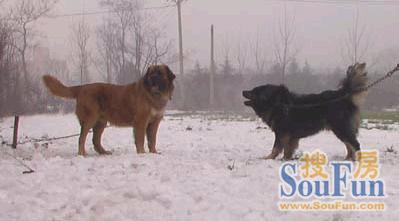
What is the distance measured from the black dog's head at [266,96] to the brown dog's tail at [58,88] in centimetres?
307

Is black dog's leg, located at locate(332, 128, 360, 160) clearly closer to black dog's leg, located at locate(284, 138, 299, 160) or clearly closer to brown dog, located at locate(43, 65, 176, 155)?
black dog's leg, located at locate(284, 138, 299, 160)

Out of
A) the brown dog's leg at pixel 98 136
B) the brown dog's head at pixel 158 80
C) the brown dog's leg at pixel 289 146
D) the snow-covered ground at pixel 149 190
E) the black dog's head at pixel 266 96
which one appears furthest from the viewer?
the brown dog's leg at pixel 98 136

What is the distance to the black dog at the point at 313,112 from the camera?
23.0 feet

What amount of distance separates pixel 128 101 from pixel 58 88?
1.24 meters

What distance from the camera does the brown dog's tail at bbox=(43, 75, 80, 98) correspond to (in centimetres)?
754

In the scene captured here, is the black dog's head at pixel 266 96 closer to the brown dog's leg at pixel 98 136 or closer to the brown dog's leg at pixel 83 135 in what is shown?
the brown dog's leg at pixel 98 136

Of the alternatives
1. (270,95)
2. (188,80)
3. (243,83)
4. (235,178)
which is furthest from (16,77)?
(243,83)

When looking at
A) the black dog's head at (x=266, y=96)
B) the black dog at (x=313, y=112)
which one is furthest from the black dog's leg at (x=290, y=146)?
the black dog's head at (x=266, y=96)

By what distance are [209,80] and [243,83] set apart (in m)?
5.45

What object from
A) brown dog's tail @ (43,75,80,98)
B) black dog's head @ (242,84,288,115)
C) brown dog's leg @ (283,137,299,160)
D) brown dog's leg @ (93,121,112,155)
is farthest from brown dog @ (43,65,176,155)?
brown dog's leg @ (283,137,299,160)

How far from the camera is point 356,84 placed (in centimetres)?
694

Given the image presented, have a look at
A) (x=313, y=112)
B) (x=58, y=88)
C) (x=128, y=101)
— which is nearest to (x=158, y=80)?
(x=128, y=101)

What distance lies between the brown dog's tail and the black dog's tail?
4567mm

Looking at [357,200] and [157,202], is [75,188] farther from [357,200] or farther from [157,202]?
[357,200]
